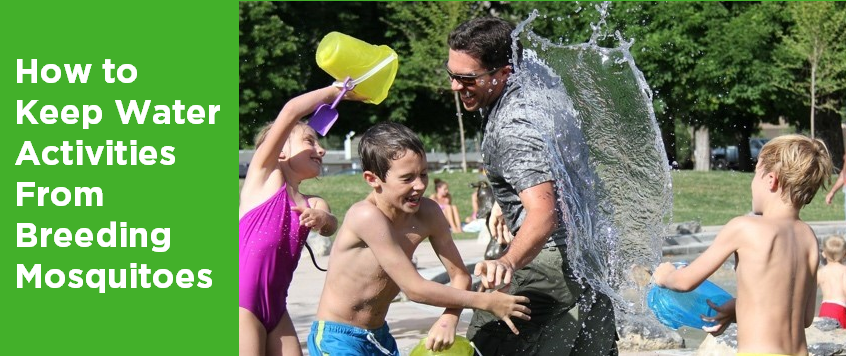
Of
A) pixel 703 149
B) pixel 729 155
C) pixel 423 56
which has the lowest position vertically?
pixel 729 155

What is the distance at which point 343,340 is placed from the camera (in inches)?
159

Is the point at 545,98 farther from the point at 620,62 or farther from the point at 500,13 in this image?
the point at 500,13

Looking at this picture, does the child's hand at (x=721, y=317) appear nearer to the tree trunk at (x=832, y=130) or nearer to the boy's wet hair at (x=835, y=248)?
the boy's wet hair at (x=835, y=248)

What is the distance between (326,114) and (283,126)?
18 centimetres

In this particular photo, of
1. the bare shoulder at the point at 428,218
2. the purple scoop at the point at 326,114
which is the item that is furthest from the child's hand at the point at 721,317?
the purple scoop at the point at 326,114

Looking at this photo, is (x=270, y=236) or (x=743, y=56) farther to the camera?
(x=743, y=56)

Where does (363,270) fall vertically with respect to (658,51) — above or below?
below

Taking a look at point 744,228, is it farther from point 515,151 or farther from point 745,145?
point 745,145

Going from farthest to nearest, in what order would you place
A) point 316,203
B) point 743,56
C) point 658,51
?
point 743,56 → point 658,51 → point 316,203

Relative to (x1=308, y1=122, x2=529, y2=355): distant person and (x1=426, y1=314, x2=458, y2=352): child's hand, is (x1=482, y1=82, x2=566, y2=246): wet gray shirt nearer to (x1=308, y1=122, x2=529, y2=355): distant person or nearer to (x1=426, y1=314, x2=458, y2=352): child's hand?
(x1=308, y1=122, x2=529, y2=355): distant person

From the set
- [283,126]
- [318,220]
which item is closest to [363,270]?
[318,220]

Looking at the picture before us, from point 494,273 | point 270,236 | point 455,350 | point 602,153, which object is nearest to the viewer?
point 494,273

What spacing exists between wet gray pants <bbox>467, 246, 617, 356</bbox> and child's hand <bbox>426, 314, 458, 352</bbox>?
327 mm

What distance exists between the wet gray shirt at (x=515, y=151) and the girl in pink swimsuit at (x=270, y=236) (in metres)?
0.68
